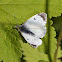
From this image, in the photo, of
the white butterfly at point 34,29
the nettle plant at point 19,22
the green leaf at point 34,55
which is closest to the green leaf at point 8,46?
the nettle plant at point 19,22

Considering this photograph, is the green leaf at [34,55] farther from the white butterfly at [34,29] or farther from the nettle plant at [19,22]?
the nettle plant at [19,22]

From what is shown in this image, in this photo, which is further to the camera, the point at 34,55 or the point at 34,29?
the point at 34,55

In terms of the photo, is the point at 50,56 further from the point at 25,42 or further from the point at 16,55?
the point at 16,55

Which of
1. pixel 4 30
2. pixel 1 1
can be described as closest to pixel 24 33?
pixel 4 30

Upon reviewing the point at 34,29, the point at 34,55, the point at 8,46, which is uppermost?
the point at 34,29

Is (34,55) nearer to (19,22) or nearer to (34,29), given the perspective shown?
(34,29)

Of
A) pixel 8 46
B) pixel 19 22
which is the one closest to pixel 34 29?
pixel 19 22

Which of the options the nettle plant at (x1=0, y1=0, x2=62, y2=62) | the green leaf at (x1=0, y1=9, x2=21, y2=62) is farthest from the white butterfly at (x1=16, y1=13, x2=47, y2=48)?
the green leaf at (x1=0, y1=9, x2=21, y2=62)

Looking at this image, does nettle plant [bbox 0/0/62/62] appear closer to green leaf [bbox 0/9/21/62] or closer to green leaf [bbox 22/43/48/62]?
green leaf [bbox 0/9/21/62]
